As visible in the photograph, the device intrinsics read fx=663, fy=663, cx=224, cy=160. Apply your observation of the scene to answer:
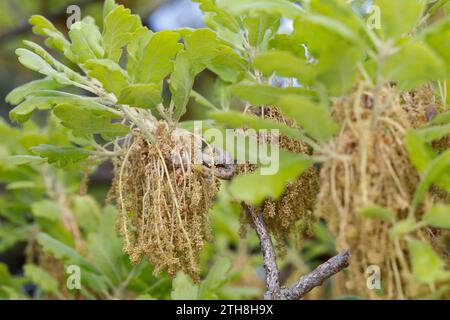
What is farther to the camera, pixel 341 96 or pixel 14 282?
pixel 14 282

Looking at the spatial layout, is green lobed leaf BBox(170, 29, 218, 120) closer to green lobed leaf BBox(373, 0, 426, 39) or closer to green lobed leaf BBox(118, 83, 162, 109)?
green lobed leaf BBox(118, 83, 162, 109)

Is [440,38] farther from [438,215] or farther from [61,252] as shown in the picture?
[61,252]

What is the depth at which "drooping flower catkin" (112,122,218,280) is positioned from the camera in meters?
1.27

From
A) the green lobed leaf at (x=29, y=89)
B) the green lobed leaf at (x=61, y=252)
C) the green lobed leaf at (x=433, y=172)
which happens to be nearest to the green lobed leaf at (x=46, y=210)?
the green lobed leaf at (x=61, y=252)

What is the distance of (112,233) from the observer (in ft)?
6.34

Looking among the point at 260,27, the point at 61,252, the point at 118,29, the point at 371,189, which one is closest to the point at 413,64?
the point at 371,189

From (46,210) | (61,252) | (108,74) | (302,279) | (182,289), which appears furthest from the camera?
Answer: (46,210)

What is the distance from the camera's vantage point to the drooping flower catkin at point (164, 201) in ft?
4.18

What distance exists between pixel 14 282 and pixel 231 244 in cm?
105

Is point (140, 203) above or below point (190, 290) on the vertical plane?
above

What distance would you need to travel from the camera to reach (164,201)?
1.29 m
